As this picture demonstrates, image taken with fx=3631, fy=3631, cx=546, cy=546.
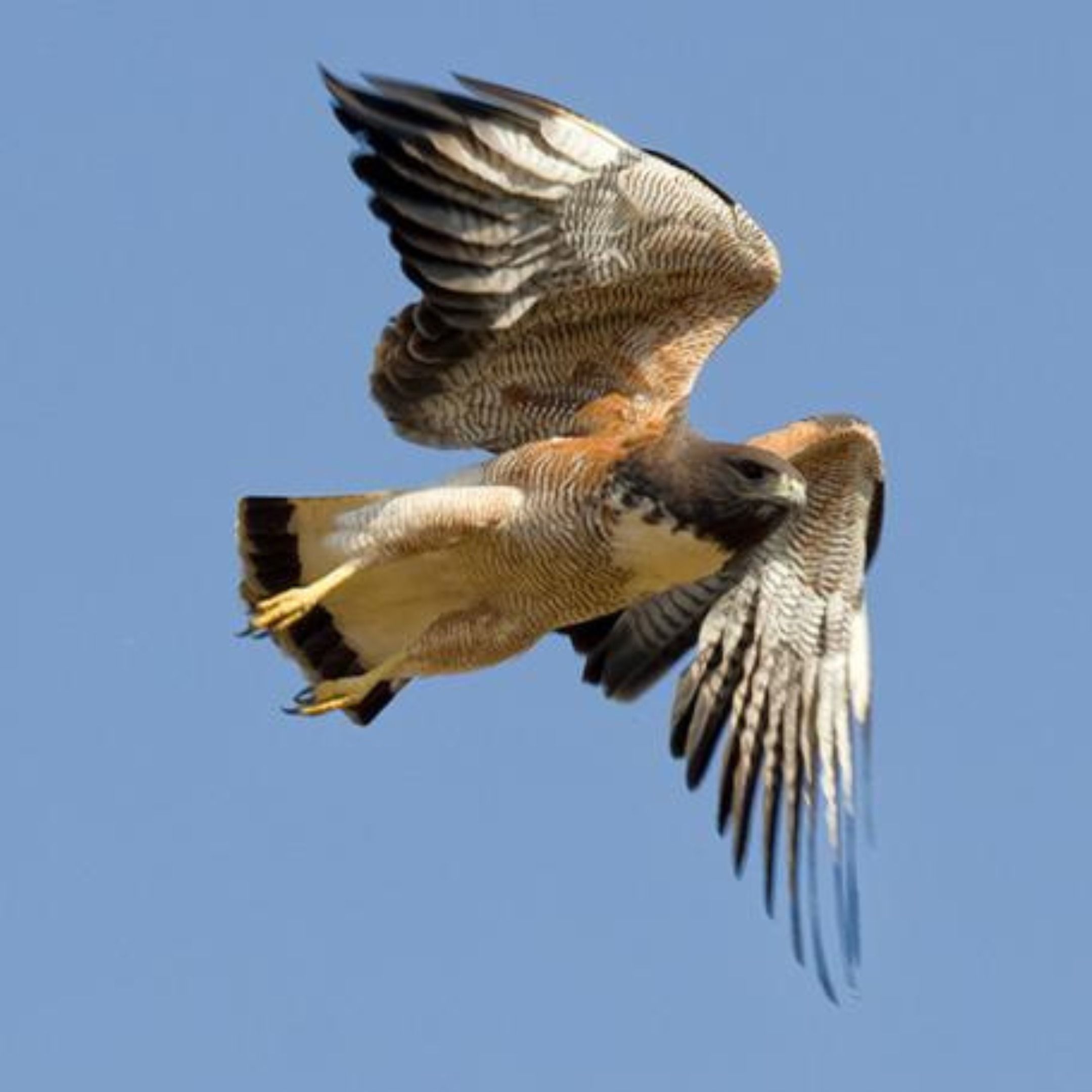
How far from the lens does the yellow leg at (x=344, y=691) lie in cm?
1682

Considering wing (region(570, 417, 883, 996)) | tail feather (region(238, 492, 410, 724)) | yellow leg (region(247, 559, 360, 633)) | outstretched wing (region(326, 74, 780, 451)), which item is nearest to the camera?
outstretched wing (region(326, 74, 780, 451))

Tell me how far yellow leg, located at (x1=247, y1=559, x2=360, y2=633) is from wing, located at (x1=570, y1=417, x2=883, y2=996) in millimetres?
1773

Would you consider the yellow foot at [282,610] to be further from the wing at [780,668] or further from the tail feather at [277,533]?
the wing at [780,668]

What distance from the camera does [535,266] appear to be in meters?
16.4

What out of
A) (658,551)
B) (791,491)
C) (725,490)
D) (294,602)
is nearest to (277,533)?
(294,602)

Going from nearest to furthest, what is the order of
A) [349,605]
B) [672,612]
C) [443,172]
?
[443,172], [349,605], [672,612]

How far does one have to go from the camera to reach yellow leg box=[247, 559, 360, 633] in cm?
1659

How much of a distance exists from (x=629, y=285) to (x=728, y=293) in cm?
48

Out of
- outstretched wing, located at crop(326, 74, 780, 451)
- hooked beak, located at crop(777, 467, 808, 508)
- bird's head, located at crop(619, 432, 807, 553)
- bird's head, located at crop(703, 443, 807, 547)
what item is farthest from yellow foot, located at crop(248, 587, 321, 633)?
hooked beak, located at crop(777, 467, 808, 508)

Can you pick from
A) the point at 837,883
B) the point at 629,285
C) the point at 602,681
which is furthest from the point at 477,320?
the point at 837,883

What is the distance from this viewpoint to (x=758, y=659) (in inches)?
725

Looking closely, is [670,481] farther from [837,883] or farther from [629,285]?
[837,883]

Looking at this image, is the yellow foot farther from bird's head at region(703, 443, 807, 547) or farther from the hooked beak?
the hooked beak

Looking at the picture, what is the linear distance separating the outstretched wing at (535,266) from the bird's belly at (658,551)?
2.46ft
